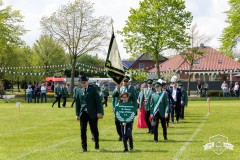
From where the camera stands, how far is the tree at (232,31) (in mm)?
60938

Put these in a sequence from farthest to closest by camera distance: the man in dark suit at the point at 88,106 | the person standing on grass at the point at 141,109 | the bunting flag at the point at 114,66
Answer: the person standing on grass at the point at 141,109 < the bunting flag at the point at 114,66 < the man in dark suit at the point at 88,106

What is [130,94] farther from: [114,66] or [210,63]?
[210,63]

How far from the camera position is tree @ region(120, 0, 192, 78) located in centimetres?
6072

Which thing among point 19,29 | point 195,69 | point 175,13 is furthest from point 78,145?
point 195,69

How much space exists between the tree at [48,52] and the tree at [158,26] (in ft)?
106

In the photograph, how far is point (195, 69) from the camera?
87.2m

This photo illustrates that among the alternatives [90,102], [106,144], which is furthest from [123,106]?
[106,144]

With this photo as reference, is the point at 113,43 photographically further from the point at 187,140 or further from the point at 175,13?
the point at 175,13

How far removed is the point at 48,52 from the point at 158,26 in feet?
123

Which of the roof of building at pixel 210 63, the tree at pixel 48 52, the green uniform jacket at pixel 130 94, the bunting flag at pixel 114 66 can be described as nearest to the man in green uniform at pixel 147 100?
the green uniform jacket at pixel 130 94

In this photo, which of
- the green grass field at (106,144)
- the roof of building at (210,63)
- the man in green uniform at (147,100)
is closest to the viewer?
the green grass field at (106,144)

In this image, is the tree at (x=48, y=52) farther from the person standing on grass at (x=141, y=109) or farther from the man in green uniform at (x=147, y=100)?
the man in green uniform at (x=147, y=100)

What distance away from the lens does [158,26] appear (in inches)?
2386

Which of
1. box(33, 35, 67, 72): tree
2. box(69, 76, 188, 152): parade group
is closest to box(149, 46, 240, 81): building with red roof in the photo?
box(33, 35, 67, 72): tree
